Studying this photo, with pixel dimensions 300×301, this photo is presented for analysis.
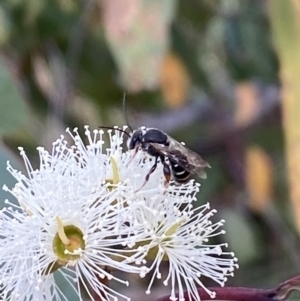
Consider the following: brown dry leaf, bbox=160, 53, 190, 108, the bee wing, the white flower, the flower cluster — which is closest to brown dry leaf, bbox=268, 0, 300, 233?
the bee wing

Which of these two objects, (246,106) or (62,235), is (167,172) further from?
(246,106)


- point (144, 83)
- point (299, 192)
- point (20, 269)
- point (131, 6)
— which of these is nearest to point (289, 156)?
point (299, 192)

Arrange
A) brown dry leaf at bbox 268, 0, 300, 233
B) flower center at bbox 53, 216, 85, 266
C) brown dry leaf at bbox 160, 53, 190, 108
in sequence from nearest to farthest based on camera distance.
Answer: flower center at bbox 53, 216, 85, 266 → brown dry leaf at bbox 268, 0, 300, 233 → brown dry leaf at bbox 160, 53, 190, 108

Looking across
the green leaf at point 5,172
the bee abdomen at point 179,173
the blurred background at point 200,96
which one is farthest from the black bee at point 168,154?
the blurred background at point 200,96

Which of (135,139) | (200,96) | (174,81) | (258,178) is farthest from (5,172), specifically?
A: (200,96)

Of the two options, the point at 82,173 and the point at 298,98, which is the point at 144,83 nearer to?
the point at 298,98

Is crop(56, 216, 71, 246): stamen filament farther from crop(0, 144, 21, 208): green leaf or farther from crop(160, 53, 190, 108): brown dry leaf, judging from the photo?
crop(160, 53, 190, 108): brown dry leaf

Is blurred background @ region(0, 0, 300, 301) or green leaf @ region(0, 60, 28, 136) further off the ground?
blurred background @ region(0, 0, 300, 301)
